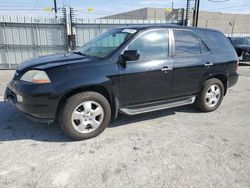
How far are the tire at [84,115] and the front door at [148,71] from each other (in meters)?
0.39

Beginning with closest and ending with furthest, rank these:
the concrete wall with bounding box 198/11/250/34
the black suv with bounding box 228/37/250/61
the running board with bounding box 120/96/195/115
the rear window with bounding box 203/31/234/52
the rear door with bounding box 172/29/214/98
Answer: the running board with bounding box 120/96/195/115, the rear door with bounding box 172/29/214/98, the rear window with bounding box 203/31/234/52, the black suv with bounding box 228/37/250/61, the concrete wall with bounding box 198/11/250/34

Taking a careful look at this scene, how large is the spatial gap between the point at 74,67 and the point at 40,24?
26.0ft

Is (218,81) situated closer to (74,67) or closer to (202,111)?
(202,111)

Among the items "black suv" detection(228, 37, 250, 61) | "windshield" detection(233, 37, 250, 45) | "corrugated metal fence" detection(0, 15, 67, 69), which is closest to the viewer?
"corrugated metal fence" detection(0, 15, 67, 69)

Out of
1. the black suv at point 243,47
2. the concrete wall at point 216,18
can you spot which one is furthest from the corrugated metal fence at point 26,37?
the concrete wall at point 216,18

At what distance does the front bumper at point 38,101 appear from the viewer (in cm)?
306

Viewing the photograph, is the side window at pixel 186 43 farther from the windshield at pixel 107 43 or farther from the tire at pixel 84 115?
the tire at pixel 84 115

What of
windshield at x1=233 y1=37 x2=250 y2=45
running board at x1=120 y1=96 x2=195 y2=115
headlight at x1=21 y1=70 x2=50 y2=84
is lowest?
running board at x1=120 y1=96 x2=195 y2=115

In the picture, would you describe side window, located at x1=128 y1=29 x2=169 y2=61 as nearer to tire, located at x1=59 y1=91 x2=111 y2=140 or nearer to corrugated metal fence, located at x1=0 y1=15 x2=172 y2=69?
tire, located at x1=59 y1=91 x2=111 y2=140

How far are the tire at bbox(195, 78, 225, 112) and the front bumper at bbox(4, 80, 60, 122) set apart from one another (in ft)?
9.62

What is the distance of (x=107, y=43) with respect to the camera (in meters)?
4.05

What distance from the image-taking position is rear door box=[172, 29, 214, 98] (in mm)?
4043

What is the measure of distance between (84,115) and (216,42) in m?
3.22

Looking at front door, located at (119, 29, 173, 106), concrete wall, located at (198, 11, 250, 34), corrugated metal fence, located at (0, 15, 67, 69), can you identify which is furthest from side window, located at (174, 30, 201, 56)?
concrete wall, located at (198, 11, 250, 34)
